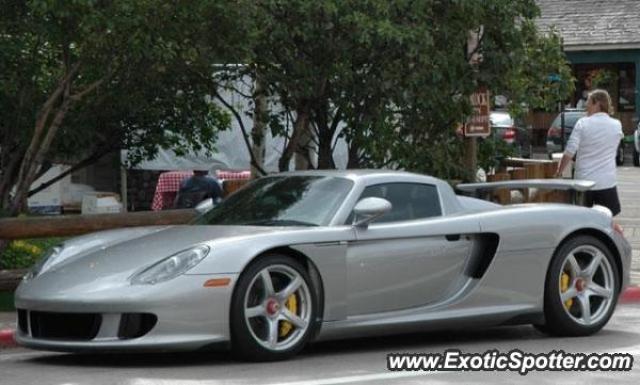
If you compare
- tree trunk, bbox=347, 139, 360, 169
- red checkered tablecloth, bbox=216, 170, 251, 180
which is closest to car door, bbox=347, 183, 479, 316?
tree trunk, bbox=347, 139, 360, 169

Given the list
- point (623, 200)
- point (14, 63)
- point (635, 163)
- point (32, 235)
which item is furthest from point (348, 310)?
point (635, 163)

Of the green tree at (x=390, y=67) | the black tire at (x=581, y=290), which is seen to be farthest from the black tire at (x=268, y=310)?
the green tree at (x=390, y=67)

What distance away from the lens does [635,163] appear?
136 feet

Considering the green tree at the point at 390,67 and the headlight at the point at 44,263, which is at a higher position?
the green tree at the point at 390,67

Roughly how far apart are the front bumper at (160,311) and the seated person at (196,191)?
1042cm

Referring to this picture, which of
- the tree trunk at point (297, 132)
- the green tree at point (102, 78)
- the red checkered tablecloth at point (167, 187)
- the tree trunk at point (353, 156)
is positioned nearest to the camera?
the green tree at point (102, 78)

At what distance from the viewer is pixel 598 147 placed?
551 inches

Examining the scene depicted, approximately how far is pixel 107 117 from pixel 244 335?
649 cm

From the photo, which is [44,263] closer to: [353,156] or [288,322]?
[288,322]

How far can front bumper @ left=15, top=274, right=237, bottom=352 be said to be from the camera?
9.25 m

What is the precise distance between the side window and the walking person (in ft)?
12.0

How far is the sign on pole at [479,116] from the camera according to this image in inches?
645

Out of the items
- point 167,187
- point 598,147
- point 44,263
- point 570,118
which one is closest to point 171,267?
point 44,263

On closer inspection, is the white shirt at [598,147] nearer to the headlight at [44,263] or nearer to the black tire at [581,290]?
the black tire at [581,290]
